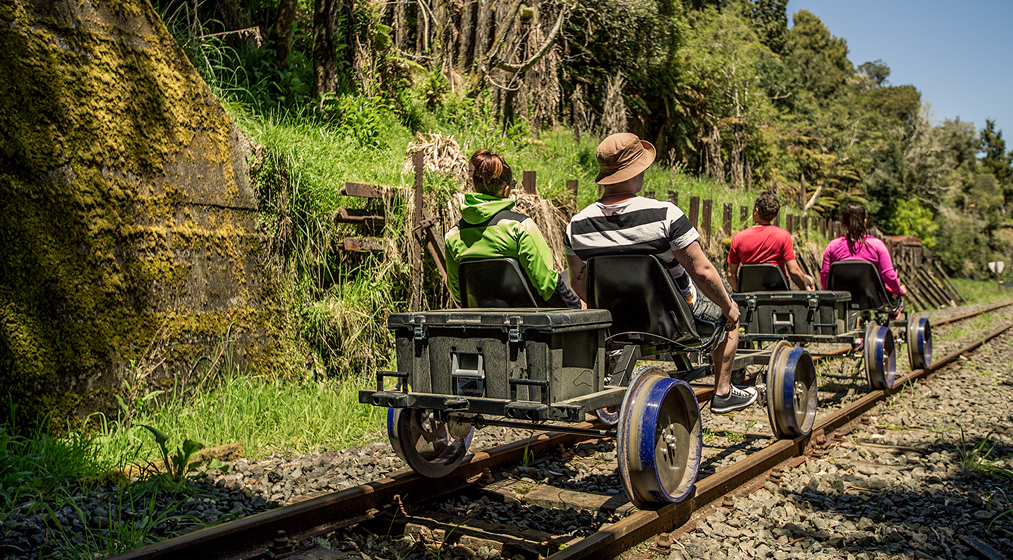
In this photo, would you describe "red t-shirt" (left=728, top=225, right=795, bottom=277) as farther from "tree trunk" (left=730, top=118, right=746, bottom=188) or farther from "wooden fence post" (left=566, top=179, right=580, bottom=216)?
"tree trunk" (left=730, top=118, right=746, bottom=188)

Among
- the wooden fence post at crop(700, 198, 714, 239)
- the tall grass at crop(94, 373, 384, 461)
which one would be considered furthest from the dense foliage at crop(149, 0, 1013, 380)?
the wooden fence post at crop(700, 198, 714, 239)

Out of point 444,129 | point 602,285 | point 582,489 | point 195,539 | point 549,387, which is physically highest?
point 444,129

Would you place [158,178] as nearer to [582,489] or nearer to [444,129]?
[582,489]

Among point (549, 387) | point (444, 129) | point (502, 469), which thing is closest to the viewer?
point (549, 387)

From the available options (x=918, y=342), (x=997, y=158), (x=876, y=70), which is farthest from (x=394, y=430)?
(x=997, y=158)

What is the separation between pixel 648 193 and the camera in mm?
11141

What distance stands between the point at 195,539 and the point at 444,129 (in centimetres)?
878

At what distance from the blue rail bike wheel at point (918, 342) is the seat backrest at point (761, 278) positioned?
2638mm

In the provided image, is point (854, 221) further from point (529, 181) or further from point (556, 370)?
point (556, 370)

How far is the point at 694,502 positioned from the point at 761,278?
3590 mm

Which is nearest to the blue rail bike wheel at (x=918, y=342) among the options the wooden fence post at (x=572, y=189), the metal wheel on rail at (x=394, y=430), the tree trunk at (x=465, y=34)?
the wooden fence post at (x=572, y=189)

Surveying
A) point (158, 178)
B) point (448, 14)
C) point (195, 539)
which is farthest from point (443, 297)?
point (448, 14)

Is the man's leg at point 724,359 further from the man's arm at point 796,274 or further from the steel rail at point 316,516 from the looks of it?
the man's arm at point 796,274

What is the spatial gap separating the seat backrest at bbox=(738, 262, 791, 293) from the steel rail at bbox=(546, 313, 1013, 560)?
1259 millimetres
